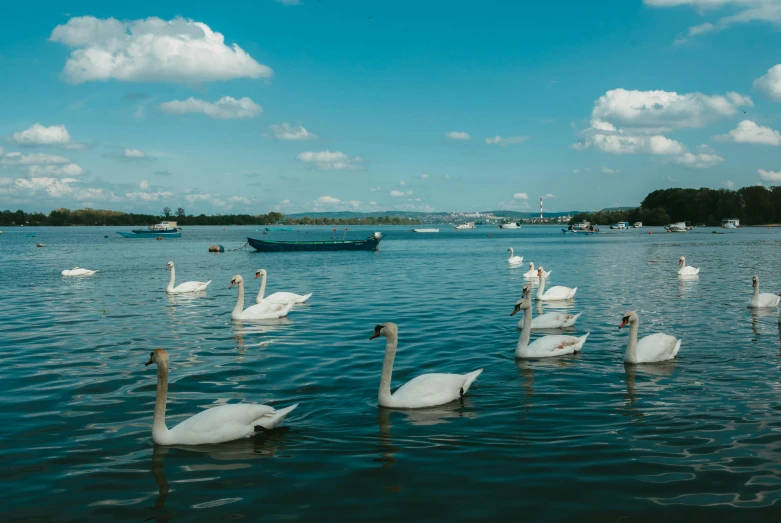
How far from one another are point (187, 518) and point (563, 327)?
1319 centimetres

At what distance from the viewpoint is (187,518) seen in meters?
6.74

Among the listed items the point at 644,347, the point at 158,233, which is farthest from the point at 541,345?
the point at 158,233

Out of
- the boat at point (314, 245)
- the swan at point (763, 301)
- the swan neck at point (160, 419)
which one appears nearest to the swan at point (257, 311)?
the swan neck at point (160, 419)

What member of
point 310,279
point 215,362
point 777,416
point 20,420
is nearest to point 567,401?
point 777,416

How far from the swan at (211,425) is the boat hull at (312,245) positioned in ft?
205

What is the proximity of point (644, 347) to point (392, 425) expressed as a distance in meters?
6.62

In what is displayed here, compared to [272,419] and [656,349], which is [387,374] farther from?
[656,349]

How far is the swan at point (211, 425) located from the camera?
28.6ft

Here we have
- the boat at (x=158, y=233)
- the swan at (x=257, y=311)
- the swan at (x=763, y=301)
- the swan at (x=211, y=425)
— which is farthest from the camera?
the boat at (x=158, y=233)

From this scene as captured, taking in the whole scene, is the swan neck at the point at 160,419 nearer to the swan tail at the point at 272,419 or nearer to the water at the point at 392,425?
the water at the point at 392,425

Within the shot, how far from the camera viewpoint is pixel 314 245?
2822 inches

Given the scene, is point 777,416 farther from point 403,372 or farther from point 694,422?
point 403,372

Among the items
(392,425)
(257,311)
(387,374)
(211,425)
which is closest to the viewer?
(211,425)

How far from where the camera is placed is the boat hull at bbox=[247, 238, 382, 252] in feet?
235
